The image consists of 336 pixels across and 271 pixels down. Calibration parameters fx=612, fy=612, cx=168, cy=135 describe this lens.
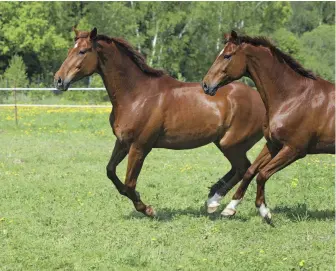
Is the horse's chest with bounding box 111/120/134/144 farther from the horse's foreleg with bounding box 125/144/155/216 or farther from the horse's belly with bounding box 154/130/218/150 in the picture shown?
the horse's belly with bounding box 154/130/218/150

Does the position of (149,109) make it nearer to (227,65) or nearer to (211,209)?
(227,65)

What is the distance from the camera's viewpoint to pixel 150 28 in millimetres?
47594

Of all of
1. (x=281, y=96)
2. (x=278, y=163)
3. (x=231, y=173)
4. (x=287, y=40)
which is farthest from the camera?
(x=287, y=40)

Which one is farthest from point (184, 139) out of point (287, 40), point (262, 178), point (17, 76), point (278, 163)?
point (287, 40)

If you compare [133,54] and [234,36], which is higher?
[234,36]

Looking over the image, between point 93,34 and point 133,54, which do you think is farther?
point 133,54

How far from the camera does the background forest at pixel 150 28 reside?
45438 millimetres

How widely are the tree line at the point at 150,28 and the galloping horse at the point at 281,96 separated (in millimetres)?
37234

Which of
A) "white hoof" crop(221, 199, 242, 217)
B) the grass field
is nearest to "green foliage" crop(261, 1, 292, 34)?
the grass field

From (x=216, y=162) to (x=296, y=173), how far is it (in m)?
2.31

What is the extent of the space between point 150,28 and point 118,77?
4055 cm

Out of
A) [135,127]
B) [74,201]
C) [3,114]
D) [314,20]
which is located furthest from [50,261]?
[314,20]

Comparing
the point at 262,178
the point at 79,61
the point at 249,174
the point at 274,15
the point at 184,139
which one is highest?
the point at 79,61

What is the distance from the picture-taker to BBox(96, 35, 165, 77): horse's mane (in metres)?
7.77
